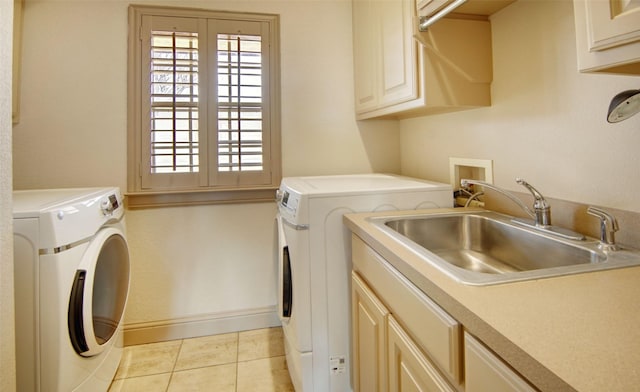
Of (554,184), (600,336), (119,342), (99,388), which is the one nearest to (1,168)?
(99,388)

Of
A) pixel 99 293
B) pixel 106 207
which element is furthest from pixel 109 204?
pixel 99 293

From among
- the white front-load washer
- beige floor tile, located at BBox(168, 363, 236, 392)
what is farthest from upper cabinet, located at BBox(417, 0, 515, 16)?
beige floor tile, located at BBox(168, 363, 236, 392)

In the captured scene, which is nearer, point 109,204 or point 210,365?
point 109,204

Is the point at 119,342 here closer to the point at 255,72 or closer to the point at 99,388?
the point at 99,388

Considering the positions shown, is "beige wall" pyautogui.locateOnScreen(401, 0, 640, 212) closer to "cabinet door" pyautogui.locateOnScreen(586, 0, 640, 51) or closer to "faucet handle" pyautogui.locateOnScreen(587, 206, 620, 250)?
"faucet handle" pyautogui.locateOnScreen(587, 206, 620, 250)

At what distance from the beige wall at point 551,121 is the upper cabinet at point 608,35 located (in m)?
0.33

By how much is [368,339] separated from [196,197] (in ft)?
4.64

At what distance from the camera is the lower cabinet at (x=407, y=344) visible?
0.59 meters

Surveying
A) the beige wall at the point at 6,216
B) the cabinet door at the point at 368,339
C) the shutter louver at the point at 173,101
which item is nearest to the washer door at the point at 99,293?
the beige wall at the point at 6,216

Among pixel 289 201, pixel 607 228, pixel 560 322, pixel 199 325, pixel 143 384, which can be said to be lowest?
pixel 143 384

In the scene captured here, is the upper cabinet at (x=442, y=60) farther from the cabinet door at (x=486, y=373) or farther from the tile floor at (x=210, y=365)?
the tile floor at (x=210, y=365)

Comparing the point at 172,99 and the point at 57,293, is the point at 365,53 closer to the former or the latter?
the point at 172,99

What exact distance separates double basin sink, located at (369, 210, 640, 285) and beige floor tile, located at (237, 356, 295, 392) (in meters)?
1.04

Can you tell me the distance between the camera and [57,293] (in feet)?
3.81
